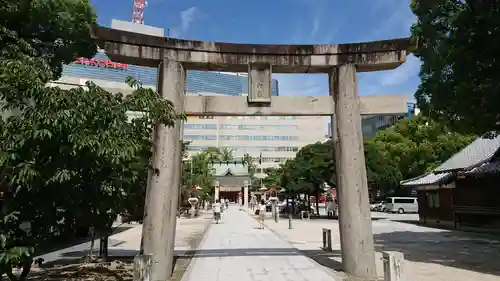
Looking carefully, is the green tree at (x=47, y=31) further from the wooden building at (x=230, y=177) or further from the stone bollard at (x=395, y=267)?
the wooden building at (x=230, y=177)

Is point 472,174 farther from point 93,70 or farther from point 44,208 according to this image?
point 93,70

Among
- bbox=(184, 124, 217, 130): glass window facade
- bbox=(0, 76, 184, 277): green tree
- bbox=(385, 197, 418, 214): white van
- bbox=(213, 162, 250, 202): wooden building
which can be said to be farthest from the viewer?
bbox=(184, 124, 217, 130): glass window facade

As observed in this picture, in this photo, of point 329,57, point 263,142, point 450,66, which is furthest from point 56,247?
point 263,142

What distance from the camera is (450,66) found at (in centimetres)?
1236

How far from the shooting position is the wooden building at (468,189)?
A: 20.7 meters

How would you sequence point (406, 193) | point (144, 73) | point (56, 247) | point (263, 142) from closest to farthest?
point (56, 247) < point (406, 193) < point (263, 142) < point (144, 73)

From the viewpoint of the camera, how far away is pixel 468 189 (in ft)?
74.4

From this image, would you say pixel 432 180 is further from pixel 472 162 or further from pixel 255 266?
pixel 255 266

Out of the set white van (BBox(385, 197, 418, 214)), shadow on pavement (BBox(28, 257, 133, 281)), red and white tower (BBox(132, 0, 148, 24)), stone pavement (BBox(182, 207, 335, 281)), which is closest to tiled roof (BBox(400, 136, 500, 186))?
stone pavement (BBox(182, 207, 335, 281))

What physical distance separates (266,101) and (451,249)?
392 inches

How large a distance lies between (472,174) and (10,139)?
21.5 m

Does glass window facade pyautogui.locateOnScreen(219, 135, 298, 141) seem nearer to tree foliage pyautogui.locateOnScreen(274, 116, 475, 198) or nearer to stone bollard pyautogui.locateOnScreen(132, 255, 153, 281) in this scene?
tree foliage pyautogui.locateOnScreen(274, 116, 475, 198)

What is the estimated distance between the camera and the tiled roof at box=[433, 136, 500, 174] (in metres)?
22.1

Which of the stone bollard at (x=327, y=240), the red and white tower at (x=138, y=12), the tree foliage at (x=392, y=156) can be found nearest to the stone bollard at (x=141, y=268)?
the stone bollard at (x=327, y=240)
